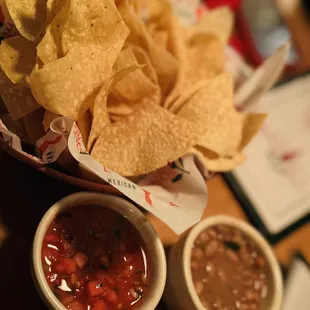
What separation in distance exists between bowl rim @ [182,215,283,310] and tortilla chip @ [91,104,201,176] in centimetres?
14

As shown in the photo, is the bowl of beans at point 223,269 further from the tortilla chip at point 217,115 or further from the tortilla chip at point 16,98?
the tortilla chip at point 16,98

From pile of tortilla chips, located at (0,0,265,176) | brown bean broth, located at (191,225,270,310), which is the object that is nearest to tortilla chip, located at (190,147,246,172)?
pile of tortilla chips, located at (0,0,265,176)

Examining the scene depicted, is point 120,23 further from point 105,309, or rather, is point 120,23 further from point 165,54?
point 105,309

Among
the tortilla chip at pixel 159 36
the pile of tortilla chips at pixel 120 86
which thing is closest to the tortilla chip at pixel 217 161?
the pile of tortilla chips at pixel 120 86

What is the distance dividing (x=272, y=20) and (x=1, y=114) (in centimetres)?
94

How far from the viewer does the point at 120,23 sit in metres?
0.77

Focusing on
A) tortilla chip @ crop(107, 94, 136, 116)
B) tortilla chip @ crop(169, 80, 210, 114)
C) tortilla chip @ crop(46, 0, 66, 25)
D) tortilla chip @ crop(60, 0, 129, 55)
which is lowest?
tortilla chip @ crop(169, 80, 210, 114)

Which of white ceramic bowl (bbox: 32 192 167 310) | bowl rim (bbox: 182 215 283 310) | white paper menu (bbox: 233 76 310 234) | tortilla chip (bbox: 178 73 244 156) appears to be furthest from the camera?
white paper menu (bbox: 233 76 310 234)

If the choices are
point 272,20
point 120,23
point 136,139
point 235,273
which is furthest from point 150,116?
point 272,20

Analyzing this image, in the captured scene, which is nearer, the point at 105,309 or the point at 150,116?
the point at 105,309

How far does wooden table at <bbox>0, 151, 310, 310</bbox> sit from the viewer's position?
77cm

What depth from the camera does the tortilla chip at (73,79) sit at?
703 mm

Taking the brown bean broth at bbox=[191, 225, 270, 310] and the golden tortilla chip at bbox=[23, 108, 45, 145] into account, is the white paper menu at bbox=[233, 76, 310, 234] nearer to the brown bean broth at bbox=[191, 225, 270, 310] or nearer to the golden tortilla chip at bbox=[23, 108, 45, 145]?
the brown bean broth at bbox=[191, 225, 270, 310]

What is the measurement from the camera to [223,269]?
2.88 ft
